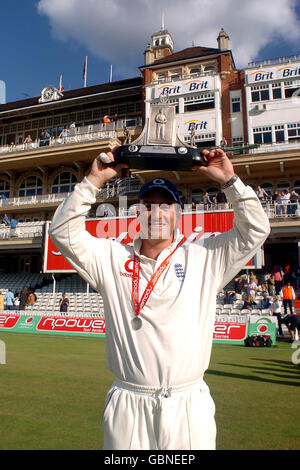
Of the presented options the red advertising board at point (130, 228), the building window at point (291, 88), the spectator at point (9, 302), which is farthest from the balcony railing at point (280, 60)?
the spectator at point (9, 302)

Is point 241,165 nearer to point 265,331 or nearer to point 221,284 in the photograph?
point 265,331

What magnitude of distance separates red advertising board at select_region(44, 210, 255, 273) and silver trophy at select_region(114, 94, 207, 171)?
1710 centimetres

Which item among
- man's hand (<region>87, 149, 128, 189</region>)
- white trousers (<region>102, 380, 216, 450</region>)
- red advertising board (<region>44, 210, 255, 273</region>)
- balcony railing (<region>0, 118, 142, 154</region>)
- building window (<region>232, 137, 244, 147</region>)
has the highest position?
balcony railing (<region>0, 118, 142, 154</region>)

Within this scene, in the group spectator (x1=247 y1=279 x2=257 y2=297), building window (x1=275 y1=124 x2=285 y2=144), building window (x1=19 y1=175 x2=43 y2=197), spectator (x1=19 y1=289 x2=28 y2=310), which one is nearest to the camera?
spectator (x1=247 y1=279 x2=257 y2=297)

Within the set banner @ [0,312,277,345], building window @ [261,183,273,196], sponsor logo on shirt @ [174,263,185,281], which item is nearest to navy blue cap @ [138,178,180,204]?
sponsor logo on shirt @ [174,263,185,281]

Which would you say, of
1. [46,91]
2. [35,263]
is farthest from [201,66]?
[35,263]

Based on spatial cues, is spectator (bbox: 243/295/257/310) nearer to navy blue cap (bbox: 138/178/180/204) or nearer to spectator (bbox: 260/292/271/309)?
spectator (bbox: 260/292/271/309)

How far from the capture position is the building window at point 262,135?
2761 centimetres

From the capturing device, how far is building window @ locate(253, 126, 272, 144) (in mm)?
27609

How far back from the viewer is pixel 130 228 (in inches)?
909

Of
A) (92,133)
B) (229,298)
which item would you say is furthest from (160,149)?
(92,133)

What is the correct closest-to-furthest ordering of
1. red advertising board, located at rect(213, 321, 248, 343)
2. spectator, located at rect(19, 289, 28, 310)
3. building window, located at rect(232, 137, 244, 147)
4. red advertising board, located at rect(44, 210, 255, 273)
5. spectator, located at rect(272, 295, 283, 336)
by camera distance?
red advertising board, located at rect(213, 321, 248, 343) → spectator, located at rect(272, 295, 283, 336) → red advertising board, located at rect(44, 210, 255, 273) → spectator, located at rect(19, 289, 28, 310) → building window, located at rect(232, 137, 244, 147)

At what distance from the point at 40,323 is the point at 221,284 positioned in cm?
1745

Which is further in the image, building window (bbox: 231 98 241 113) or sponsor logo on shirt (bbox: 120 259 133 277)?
building window (bbox: 231 98 241 113)
